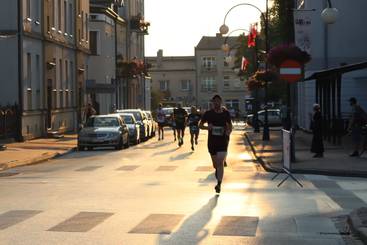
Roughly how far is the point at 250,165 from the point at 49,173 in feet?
19.1

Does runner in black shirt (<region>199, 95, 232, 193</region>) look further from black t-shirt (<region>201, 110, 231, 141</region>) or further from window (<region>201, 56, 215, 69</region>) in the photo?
window (<region>201, 56, 215, 69</region>)

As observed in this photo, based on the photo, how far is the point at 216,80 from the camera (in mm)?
119750

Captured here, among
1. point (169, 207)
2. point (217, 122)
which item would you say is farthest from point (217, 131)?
point (169, 207)

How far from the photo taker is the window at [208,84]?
120000 mm

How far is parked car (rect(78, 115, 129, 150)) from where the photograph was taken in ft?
93.5

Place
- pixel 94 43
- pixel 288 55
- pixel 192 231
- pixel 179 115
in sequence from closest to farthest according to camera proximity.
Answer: pixel 192 231 < pixel 288 55 < pixel 179 115 < pixel 94 43

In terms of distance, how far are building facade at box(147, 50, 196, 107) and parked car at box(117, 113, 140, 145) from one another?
84.6 m

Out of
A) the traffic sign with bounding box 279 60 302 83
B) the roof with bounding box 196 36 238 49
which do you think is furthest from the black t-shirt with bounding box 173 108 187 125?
the roof with bounding box 196 36 238 49

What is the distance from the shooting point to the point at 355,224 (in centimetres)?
931

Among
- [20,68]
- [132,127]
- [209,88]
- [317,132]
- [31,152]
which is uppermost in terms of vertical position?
[209,88]

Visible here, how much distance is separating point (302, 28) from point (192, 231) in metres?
12.4

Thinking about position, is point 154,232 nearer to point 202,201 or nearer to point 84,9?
point 202,201

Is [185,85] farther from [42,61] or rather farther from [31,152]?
[31,152]

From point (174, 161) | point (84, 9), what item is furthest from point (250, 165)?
point (84, 9)
